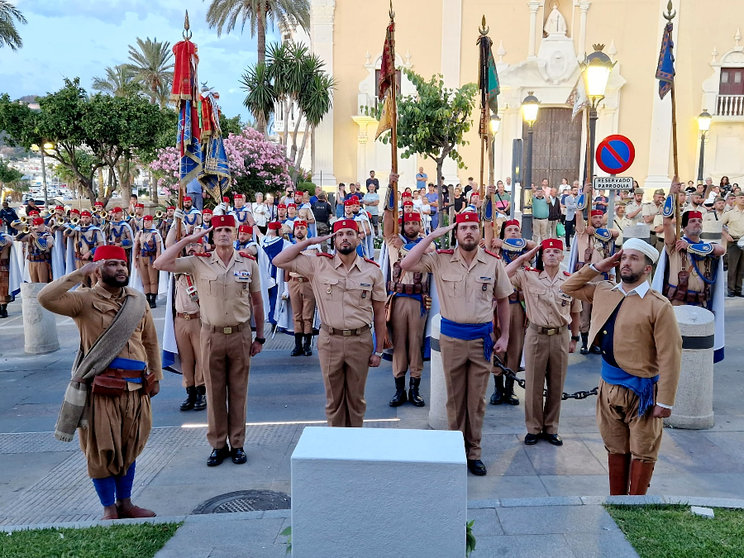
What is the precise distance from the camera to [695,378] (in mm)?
6871

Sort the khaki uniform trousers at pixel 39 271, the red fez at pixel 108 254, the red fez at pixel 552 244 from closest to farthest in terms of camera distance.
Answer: the red fez at pixel 108 254
the red fez at pixel 552 244
the khaki uniform trousers at pixel 39 271

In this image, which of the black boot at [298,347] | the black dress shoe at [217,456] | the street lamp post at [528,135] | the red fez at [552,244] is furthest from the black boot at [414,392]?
the street lamp post at [528,135]

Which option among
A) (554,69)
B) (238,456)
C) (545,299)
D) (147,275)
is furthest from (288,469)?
(554,69)

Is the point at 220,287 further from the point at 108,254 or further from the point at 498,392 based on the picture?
the point at 498,392

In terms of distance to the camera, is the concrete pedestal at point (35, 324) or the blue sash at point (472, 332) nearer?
the blue sash at point (472, 332)

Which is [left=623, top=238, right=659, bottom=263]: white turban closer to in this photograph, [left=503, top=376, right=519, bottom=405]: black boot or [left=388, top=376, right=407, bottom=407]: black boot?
[left=503, top=376, right=519, bottom=405]: black boot

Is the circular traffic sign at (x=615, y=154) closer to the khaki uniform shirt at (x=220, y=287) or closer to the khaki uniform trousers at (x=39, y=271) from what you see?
the khaki uniform shirt at (x=220, y=287)

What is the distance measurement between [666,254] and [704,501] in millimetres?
4227

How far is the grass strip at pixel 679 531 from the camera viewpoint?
160 inches

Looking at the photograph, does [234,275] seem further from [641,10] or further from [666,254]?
[641,10]

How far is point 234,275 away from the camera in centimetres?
620

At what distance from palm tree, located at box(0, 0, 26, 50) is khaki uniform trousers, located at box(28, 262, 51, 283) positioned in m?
23.9

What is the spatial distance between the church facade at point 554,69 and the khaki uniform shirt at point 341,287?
23.4m

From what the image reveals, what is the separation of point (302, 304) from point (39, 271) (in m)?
6.51
